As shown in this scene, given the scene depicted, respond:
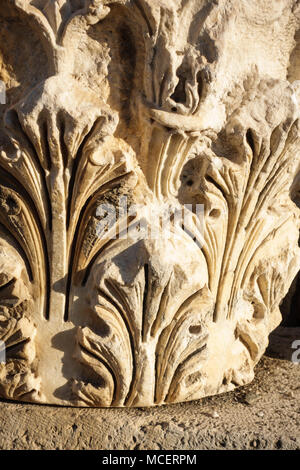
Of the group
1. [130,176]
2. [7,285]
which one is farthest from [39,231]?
[130,176]

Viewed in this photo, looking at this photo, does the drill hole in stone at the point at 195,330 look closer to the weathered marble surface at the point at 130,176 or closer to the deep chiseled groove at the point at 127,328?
the weathered marble surface at the point at 130,176

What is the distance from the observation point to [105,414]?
6.15 ft

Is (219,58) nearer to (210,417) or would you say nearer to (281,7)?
(281,7)

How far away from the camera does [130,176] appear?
182 centimetres

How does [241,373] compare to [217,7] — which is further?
[241,373]

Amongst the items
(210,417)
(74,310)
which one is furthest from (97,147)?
(210,417)

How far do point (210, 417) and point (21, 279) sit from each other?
742 millimetres

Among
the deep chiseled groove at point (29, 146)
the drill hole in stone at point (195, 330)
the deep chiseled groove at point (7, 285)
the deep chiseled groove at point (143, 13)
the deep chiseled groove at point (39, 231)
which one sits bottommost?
the drill hole in stone at point (195, 330)

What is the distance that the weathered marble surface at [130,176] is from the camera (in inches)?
68.9

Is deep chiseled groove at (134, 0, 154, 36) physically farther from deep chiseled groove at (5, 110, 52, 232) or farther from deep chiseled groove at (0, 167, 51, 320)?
deep chiseled groove at (0, 167, 51, 320)

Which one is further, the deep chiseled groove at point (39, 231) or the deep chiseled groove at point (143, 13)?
the deep chiseled groove at point (39, 231)

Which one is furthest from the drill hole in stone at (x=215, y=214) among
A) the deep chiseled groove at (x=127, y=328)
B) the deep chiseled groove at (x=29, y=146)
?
the deep chiseled groove at (x=29, y=146)

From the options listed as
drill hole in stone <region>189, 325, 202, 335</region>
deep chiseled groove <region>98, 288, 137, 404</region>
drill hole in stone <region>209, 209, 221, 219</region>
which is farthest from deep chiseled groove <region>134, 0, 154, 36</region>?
drill hole in stone <region>189, 325, 202, 335</region>

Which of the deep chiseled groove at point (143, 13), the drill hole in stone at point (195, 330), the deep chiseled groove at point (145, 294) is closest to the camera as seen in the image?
the deep chiseled groove at point (143, 13)
